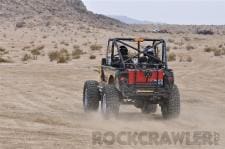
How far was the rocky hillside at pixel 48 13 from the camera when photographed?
9088 centimetres

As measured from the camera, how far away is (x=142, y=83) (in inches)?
518

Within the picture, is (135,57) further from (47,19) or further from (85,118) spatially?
(47,19)

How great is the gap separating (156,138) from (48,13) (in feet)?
290

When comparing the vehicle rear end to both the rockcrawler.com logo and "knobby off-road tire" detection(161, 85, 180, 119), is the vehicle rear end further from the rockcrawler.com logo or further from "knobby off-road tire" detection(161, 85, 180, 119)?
the rockcrawler.com logo

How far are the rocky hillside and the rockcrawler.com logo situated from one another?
74.8 meters

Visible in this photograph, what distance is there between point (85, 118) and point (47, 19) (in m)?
78.5

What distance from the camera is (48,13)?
97.5 meters

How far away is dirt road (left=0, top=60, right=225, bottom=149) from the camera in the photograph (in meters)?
10.6

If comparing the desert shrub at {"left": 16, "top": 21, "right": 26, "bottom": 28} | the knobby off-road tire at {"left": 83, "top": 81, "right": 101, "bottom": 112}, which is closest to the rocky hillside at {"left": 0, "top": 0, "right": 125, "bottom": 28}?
the desert shrub at {"left": 16, "top": 21, "right": 26, "bottom": 28}

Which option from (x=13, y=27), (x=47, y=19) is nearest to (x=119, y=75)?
(x=13, y=27)

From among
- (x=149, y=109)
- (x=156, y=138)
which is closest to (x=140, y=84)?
(x=149, y=109)

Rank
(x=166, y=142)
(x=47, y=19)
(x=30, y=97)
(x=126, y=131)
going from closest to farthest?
(x=166, y=142) < (x=126, y=131) < (x=30, y=97) < (x=47, y=19)

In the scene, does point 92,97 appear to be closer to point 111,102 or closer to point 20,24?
point 111,102

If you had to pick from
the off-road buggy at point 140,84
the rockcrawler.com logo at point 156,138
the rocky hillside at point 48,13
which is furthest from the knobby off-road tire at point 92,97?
the rocky hillside at point 48,13
